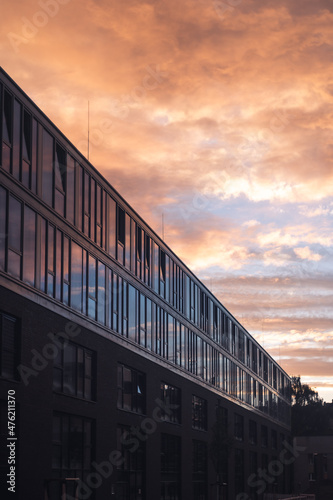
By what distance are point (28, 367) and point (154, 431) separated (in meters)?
18.0

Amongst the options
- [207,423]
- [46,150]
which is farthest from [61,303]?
[207,423]

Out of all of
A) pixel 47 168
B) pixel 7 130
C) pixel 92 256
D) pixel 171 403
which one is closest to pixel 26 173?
pixel 7 130

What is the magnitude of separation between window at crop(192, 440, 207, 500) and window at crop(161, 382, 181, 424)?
17.9 feet

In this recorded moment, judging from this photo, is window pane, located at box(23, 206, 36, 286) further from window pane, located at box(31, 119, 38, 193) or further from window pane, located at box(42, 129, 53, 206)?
window pane, located at box(42, 129, 53, 206)

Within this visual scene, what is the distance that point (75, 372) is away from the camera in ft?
109

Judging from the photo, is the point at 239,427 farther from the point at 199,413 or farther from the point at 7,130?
the point at 7,130

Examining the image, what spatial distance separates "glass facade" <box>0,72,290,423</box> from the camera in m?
28.3

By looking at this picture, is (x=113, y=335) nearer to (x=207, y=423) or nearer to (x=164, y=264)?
(x=164, y=264)

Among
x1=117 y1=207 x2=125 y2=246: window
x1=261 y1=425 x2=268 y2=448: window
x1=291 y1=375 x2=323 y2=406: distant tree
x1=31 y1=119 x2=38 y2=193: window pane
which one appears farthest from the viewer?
x1=291 y1=375 x2=323 y2=406: distant tree

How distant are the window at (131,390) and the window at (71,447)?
15.8 ft

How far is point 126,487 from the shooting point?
3881 centimetres

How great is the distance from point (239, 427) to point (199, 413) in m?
16.0

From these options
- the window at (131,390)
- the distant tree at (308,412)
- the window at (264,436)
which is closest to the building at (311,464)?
the window at (264,436)

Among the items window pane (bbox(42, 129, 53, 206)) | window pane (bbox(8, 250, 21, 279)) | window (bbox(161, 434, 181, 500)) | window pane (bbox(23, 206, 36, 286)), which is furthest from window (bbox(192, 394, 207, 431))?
window pane (bbox(8, 250, 21, 279))
